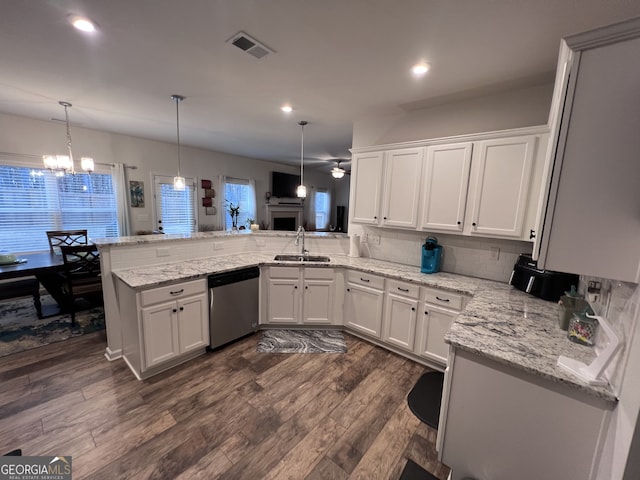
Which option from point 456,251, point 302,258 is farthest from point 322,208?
point 456,251

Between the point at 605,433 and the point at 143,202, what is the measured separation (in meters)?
6.42

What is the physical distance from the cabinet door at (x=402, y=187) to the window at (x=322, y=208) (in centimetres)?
598

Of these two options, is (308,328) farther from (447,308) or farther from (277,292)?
(447,308)

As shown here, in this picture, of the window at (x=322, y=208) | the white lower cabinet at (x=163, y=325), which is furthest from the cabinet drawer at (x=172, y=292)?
the window at (x=322, y=208)

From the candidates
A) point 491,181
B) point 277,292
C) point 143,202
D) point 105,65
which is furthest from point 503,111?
point 143,202

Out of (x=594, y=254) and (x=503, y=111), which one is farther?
(x=503, y=111)

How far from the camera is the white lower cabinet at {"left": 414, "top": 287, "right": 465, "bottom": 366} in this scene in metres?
2.42

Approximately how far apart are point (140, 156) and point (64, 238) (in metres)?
1.91

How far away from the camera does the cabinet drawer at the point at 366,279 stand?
115 inches

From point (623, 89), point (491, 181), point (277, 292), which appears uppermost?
point (623, 89)

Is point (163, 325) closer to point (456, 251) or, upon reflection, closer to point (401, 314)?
point (401, 314)

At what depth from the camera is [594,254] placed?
106 cm

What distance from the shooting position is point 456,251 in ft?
9.60

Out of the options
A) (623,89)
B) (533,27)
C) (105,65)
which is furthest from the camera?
(105,65)
